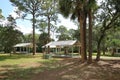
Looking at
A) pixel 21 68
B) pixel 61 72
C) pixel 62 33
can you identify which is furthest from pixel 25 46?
pixel 61 72

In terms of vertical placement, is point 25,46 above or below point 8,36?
below

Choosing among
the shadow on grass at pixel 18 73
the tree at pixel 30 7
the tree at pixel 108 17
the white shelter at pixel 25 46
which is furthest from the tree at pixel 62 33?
the shadow on grass at pixel 18 73

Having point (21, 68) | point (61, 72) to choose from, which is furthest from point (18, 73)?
point (21, 68)

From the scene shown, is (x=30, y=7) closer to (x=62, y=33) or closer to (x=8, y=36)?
(x=8, y=36)

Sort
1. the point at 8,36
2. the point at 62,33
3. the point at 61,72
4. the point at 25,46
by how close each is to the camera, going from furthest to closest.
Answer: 1. the point at 62,33
2. the point at 25,46
3. the point at 8,36
4. the point at 61,72

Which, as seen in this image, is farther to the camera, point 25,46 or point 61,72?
point 25,46

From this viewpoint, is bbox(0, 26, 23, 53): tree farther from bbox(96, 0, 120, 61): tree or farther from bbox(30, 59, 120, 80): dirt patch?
bbox(30, 59, 120, 80): dirt patch

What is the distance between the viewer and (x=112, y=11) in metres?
25.9

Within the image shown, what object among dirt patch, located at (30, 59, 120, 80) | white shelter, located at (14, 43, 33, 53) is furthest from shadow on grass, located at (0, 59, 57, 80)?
white shelter, located at (14, 43, 33, 53)

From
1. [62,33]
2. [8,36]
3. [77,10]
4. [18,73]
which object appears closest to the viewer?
[18,73]

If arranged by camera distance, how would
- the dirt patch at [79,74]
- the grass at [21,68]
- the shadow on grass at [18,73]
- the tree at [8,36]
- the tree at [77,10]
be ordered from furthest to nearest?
the tree at [8,36] → the tree at [77,10] → the grass at [21,68] → the shadow on grass at [18,73] → the dirt patch at [79,74]

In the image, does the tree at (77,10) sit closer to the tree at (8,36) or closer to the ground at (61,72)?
the ground at (61,72)

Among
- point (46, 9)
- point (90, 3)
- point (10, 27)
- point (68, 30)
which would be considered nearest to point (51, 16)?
point (46, 9)

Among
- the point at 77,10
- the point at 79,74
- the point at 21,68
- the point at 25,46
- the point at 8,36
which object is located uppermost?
the point at 77,10
